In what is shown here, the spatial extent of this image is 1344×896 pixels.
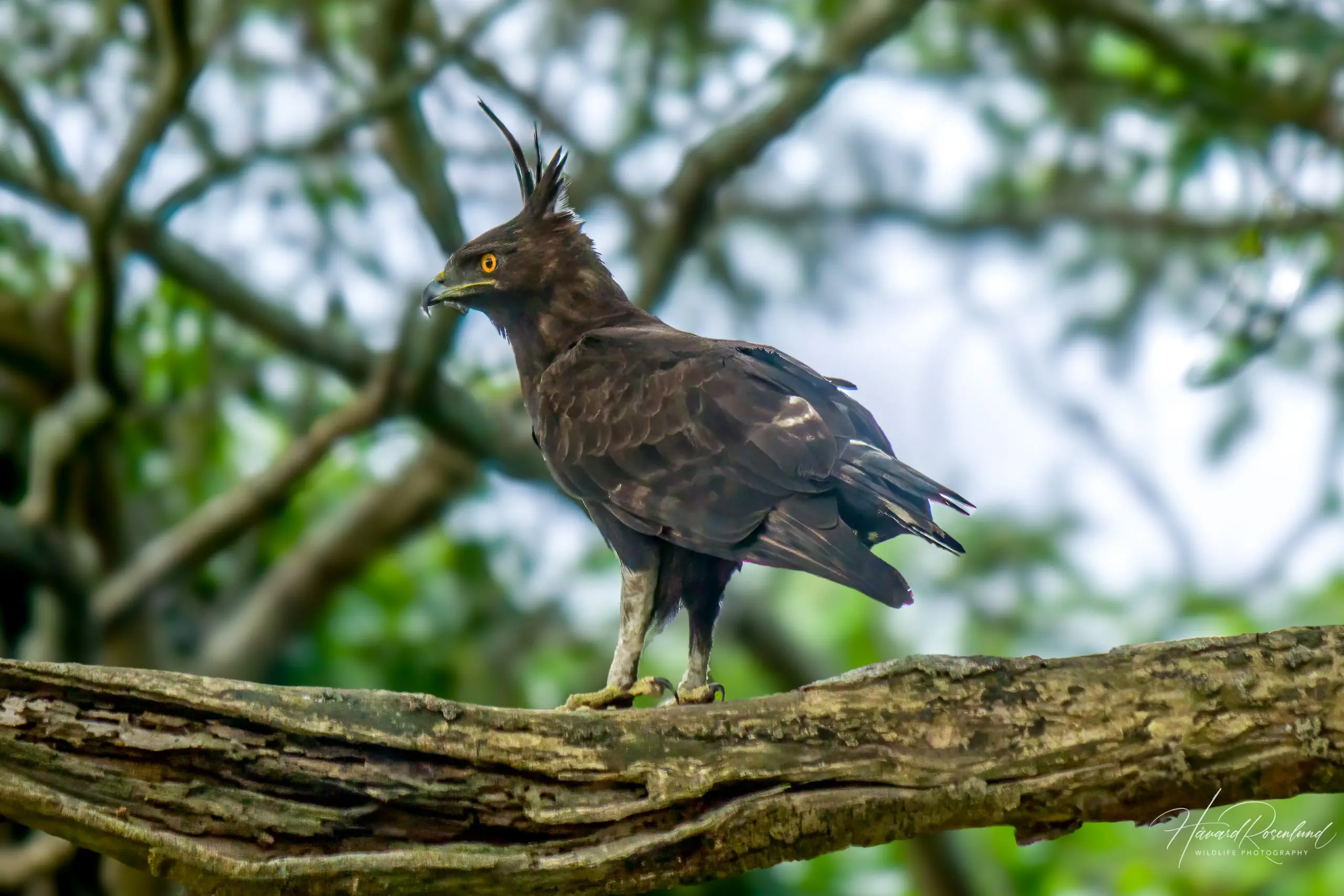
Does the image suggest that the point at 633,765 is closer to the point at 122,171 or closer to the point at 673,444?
the point at 673,444

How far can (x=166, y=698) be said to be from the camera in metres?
2.68

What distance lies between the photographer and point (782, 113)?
6.78 meters

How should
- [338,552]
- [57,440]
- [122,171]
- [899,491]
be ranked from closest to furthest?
[899,491] → [122,171] → [57,440] → [338,552]

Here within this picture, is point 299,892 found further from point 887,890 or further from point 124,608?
point 887,890

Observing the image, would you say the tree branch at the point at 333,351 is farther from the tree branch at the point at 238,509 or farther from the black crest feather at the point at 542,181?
the black crest feather at the point at 542,181

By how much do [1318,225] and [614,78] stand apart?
14.5 feet

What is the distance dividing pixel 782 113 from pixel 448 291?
3.14 metres

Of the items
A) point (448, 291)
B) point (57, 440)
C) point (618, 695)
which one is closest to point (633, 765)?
point (618, 695)

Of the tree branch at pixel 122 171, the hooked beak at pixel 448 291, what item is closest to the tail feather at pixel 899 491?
the hooked beak at pixel 448 291

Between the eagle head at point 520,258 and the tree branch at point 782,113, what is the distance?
8.25 ft

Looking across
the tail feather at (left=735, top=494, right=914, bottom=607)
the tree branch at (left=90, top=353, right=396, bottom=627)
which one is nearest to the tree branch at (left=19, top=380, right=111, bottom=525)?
A: the tree branch at (left=90, top=353, right=396, bottom=627)

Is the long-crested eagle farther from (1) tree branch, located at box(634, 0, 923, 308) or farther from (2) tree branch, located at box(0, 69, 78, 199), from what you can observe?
(2) tree branch, located at box(0, 69, 78, 199)

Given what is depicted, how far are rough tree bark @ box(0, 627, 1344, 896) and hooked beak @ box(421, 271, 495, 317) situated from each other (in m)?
1.72

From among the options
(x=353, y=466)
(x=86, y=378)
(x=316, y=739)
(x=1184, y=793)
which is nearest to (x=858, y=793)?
(x=1184, y=793)
